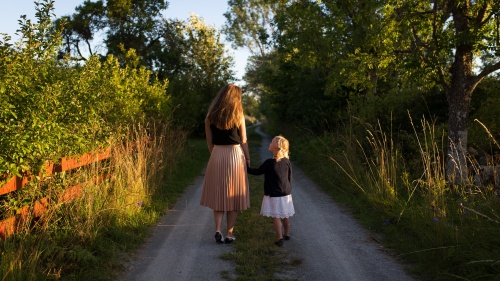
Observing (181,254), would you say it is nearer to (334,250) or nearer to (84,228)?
(84,228)

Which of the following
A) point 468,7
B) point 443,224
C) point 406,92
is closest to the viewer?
point 443,224

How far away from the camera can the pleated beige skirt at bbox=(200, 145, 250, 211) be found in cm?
630

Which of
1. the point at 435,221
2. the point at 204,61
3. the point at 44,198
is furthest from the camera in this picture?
the point at 204,61

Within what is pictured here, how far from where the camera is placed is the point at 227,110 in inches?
243

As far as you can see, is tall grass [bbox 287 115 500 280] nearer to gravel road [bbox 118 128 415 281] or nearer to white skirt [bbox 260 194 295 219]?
gravel road [bbox 118 128 415 281]

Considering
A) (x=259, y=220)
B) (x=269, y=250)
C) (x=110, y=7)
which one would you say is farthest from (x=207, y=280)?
(x=110, y=7)

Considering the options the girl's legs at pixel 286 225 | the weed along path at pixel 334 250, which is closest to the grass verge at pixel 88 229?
the girl's legs at pixel 286 225

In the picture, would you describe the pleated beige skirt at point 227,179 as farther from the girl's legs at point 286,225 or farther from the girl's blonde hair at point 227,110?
the girl's legs at point 286,225

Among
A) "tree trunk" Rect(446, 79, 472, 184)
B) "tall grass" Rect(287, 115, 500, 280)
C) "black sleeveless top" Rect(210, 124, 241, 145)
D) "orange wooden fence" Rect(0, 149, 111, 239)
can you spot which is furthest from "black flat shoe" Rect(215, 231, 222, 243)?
"tree trunk" Rect(446, 79, 472, 184)

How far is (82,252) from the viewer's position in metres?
5.13

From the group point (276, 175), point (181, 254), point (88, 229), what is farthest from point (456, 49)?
point (88, 229)

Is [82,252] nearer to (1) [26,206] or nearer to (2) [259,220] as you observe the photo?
(1) [26,206]

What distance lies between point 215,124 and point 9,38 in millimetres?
2598

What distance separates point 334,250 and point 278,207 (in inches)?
35.6
